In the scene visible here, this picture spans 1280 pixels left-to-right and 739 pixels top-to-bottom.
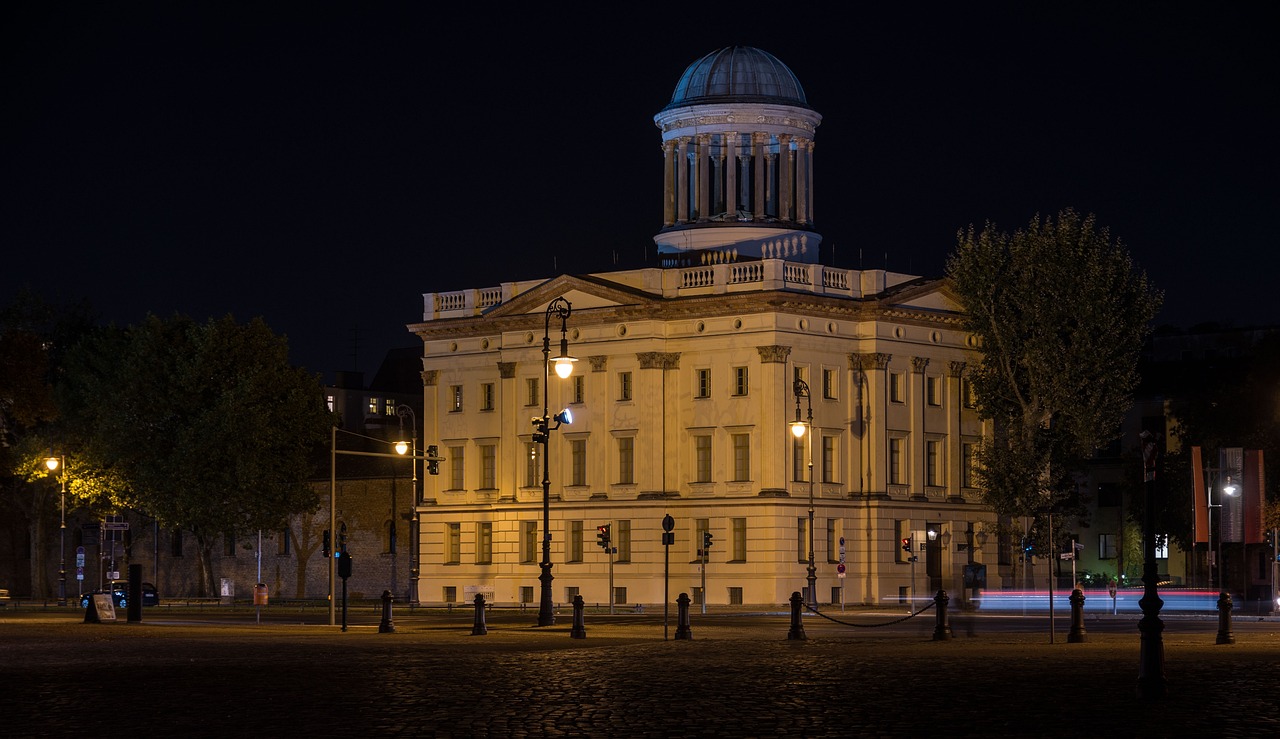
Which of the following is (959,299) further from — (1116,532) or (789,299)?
(1116,532)

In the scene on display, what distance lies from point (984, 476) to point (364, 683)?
61331mm

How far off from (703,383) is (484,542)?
13633 millimetres

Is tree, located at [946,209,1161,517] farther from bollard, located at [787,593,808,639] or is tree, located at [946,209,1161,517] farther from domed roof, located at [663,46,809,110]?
bollard, located at [787,593,808,639]

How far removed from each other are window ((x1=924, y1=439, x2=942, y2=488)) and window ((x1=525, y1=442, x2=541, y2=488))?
16.5 metres

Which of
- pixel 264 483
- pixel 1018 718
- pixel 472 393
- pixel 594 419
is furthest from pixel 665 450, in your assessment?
pixel 1018 718

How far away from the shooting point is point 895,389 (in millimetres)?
91250

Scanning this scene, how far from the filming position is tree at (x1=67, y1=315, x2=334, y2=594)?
9281cm

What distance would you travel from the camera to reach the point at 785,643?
42906mm

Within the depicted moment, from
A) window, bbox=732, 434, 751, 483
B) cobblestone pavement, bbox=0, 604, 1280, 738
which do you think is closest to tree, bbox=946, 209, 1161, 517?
window, bbox=732, 434, 751, 483

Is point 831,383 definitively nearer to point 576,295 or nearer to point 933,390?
point 933,390

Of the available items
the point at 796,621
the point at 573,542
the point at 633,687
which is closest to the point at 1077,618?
the point at 796,621

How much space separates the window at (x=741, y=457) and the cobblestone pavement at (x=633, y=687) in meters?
41.5

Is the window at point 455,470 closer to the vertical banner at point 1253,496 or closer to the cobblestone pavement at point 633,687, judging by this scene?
the vertical banner at point 1253,496

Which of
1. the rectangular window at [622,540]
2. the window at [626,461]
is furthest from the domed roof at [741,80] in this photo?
the rectangular window at [622,540]
